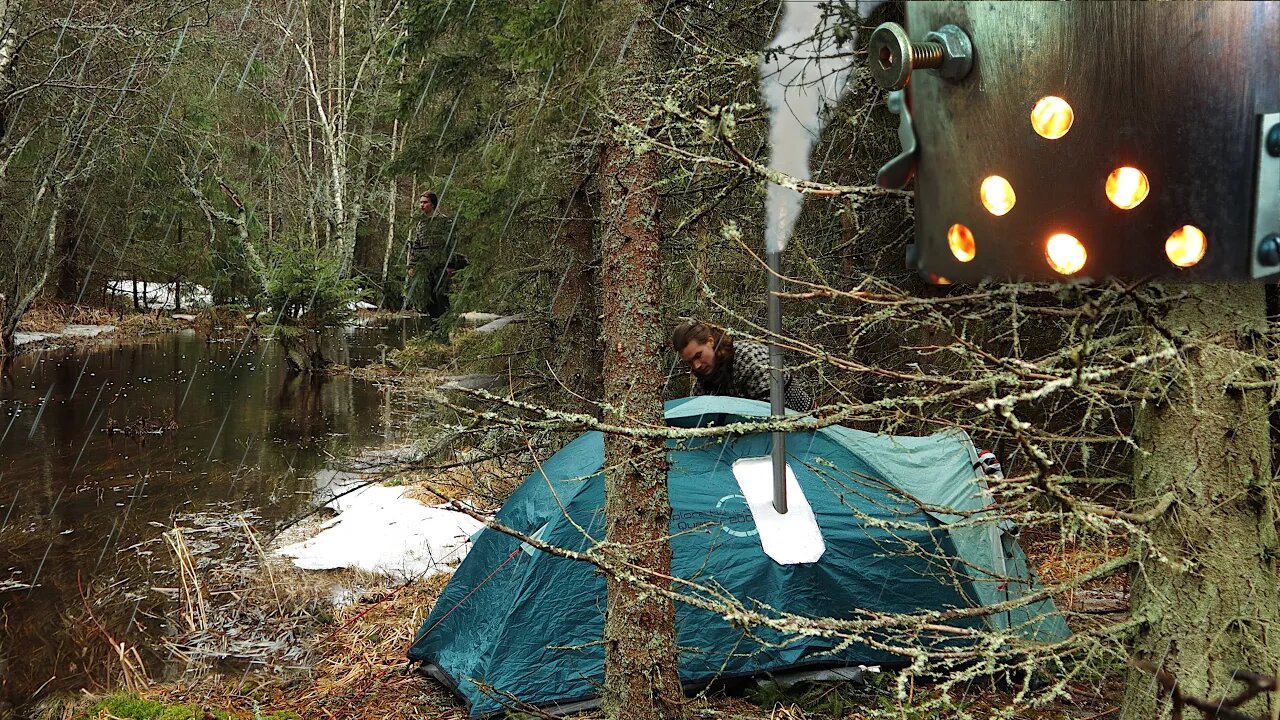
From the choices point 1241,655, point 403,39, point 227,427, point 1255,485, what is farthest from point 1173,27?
point 227,427

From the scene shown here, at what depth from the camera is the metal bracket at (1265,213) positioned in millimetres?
732

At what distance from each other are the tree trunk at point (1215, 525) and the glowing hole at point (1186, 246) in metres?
1.10

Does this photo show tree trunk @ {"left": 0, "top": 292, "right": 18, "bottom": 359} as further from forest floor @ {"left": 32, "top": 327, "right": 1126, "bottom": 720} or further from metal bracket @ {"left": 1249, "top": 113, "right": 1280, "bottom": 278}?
metal bracket @ {"left": 1249, "top": 113, "right": 1280, "bottom": 278}

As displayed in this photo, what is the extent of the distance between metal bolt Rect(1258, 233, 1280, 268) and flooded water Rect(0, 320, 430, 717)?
22.9ft

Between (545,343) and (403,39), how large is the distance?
2.90 m

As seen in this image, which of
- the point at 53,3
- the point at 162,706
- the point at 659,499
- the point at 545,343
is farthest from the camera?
the point at 53,3

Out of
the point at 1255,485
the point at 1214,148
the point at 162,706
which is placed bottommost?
the point at 162,706

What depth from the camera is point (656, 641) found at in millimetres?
4168

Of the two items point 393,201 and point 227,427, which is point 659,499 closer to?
point 227,427

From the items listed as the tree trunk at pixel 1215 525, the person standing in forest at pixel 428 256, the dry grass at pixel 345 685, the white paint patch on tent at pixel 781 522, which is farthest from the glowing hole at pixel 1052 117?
the person standing in forest at pixel 428 256

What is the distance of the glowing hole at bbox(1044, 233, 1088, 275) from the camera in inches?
32.4

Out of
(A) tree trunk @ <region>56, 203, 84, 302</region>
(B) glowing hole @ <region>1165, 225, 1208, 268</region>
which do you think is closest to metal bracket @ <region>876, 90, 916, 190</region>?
(B) glowing hole @ <region>1165, 225, 1208, 268</region>

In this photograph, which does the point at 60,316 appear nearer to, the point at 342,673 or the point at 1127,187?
the point at 342,673

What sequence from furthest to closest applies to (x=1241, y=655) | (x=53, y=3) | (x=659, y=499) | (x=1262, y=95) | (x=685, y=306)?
(x=53, y=3), (x=685, y=306), (x=659, y=499), (x=1241, y=655), (x=1262, y=95)
